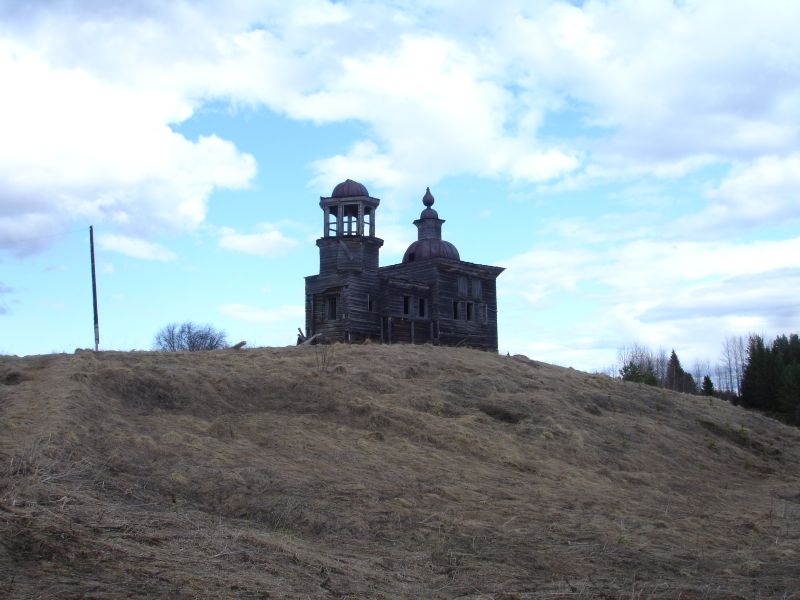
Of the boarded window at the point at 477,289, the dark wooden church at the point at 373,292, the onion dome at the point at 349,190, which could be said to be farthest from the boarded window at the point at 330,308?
the boarded window at the point at 477,289

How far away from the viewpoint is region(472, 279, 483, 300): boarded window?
43.3m

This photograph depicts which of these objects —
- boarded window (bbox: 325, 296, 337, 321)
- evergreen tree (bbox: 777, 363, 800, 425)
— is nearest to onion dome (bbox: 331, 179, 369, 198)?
boarded window (bbox: 325, 296, 337, 321)

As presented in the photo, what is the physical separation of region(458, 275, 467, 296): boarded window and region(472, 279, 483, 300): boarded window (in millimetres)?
632

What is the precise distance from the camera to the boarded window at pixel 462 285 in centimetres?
4253

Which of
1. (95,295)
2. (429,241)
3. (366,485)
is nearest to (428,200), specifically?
(429,241)

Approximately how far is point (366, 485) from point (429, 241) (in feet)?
100

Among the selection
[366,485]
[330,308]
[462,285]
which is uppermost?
[462,285]

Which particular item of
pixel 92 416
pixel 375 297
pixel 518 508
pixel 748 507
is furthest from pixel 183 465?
pixel 375 297

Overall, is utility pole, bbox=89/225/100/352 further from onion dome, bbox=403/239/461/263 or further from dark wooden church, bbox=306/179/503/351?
onion dome, bbox=403/239/461/263

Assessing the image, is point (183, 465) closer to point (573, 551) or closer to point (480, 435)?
point (573, 551)

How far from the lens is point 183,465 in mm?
14172

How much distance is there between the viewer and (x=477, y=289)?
143 feet

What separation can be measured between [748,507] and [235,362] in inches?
595

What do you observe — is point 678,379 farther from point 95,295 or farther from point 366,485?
point 366,485
